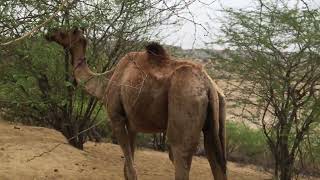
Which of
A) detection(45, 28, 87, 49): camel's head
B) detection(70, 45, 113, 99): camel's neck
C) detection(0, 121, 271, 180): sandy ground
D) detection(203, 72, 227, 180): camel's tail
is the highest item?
detection(45, 28, 87, 49): camel's head

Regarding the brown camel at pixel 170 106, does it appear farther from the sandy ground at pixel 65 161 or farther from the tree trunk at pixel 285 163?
the tree trunk at pixel 285 163

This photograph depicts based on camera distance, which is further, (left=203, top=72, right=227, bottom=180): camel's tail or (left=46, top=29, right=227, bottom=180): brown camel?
(left=203, top=72, right=227, bottom=180): camel's tail

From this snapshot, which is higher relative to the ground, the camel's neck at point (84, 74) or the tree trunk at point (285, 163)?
the camel's neck at point (84, 74)

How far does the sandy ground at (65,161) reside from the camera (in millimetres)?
8734

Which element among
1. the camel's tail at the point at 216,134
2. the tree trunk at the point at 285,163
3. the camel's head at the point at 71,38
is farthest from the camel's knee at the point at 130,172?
the tree trunk at the point at 285,163

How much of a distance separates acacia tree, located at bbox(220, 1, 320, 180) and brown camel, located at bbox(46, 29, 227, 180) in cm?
380

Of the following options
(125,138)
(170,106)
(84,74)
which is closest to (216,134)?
(170,106)

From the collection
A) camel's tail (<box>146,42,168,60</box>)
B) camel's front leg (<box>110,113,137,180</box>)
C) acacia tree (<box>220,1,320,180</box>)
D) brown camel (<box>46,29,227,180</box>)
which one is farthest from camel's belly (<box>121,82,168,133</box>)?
acacia tree (<box>220,1,320,180</box>)

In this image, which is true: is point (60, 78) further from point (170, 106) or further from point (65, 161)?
point (170, 106)

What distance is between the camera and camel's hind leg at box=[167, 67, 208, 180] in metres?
6.00

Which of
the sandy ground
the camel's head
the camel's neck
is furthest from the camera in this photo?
the sandy ground

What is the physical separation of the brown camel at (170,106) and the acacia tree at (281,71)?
3.80m

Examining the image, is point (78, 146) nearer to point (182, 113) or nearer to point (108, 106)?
point (108, 106)

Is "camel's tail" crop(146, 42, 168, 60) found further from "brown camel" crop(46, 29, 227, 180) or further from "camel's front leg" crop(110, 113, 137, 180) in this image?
"camel's front leg" crop(110, 113, 137, 180)
